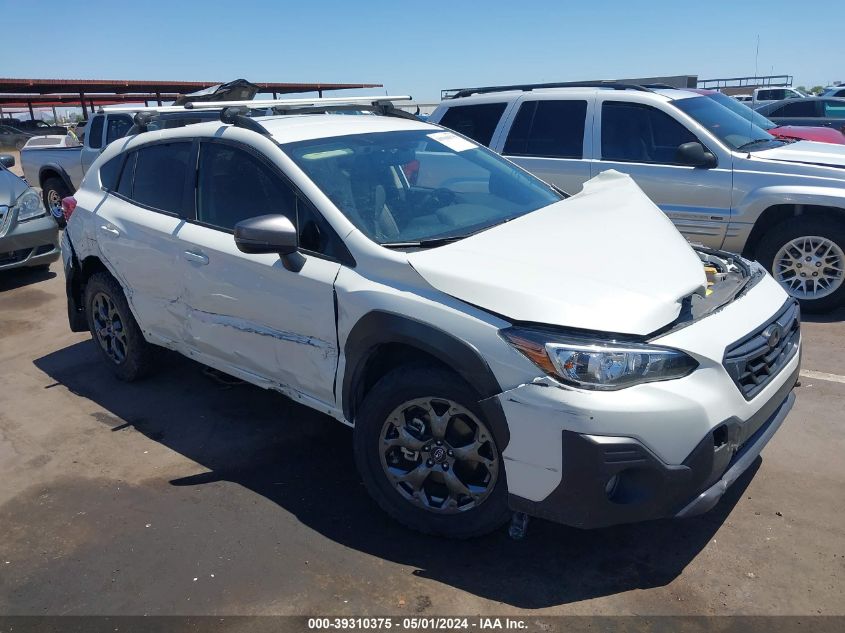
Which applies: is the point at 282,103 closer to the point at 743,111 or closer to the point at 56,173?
the point at 743,111

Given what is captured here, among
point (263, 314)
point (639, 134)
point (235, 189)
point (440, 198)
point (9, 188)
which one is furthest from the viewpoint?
point (9, 188)

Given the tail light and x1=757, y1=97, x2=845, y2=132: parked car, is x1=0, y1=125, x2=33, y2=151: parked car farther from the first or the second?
the tail light

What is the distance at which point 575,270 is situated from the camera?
10.0 ft

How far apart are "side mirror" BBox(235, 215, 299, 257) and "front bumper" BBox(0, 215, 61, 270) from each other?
234 inches

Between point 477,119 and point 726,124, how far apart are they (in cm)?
242

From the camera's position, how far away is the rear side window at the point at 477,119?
751 cm

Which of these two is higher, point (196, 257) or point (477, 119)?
point (477, 119)

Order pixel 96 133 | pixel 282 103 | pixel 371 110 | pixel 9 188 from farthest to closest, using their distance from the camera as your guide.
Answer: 1. pixel 96 133
2. pixel 9 188
3. pixel 371 110
4. pixel 282 103

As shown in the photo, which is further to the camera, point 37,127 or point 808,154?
point 37,127

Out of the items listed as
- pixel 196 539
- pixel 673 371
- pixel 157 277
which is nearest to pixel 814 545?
pixel 673 371

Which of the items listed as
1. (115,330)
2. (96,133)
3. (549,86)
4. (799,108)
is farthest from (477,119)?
(799,108)

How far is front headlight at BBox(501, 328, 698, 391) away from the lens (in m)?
2.71

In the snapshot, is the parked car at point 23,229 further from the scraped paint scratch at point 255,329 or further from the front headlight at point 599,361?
the front headlight at point 599,361

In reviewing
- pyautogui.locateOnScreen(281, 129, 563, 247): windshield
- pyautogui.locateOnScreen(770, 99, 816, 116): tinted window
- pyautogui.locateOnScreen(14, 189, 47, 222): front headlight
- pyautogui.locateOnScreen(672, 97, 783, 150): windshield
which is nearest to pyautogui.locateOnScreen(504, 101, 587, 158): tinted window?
pyautogui.locateOnScreen(672, 97, 783, 150): windshield
